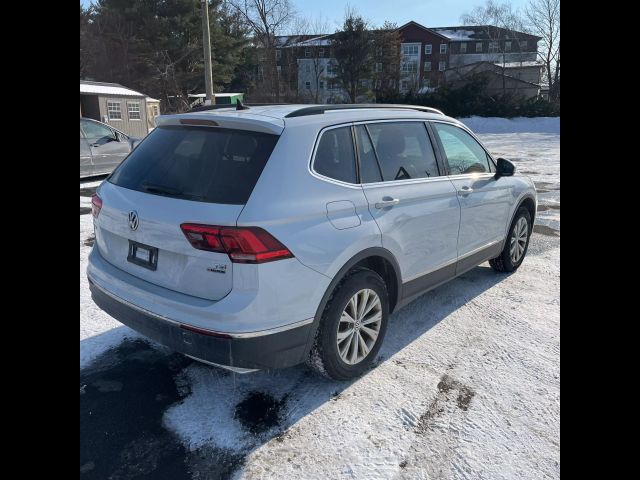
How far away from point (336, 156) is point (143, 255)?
4.40 feet

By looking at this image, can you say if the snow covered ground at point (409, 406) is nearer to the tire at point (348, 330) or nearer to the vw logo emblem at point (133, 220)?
the tire at point (348, 330)

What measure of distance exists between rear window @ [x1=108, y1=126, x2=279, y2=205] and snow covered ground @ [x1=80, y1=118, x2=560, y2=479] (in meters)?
1.32

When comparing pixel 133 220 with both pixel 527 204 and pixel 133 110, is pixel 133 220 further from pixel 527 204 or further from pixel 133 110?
pixel 133 110

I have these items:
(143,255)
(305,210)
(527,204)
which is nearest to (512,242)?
(527,204)

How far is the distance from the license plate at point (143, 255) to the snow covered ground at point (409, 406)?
2.95 ft

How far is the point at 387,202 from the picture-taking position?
3291mm

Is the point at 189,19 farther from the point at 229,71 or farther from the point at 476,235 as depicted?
the point at 476,235

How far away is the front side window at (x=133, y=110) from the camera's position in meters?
21.3

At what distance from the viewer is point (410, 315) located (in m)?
4.37

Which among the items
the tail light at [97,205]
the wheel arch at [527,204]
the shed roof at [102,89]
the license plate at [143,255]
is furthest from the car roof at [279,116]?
the shed roof at [102,89]

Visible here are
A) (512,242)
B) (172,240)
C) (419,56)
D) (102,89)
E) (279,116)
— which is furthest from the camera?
(419,56)
